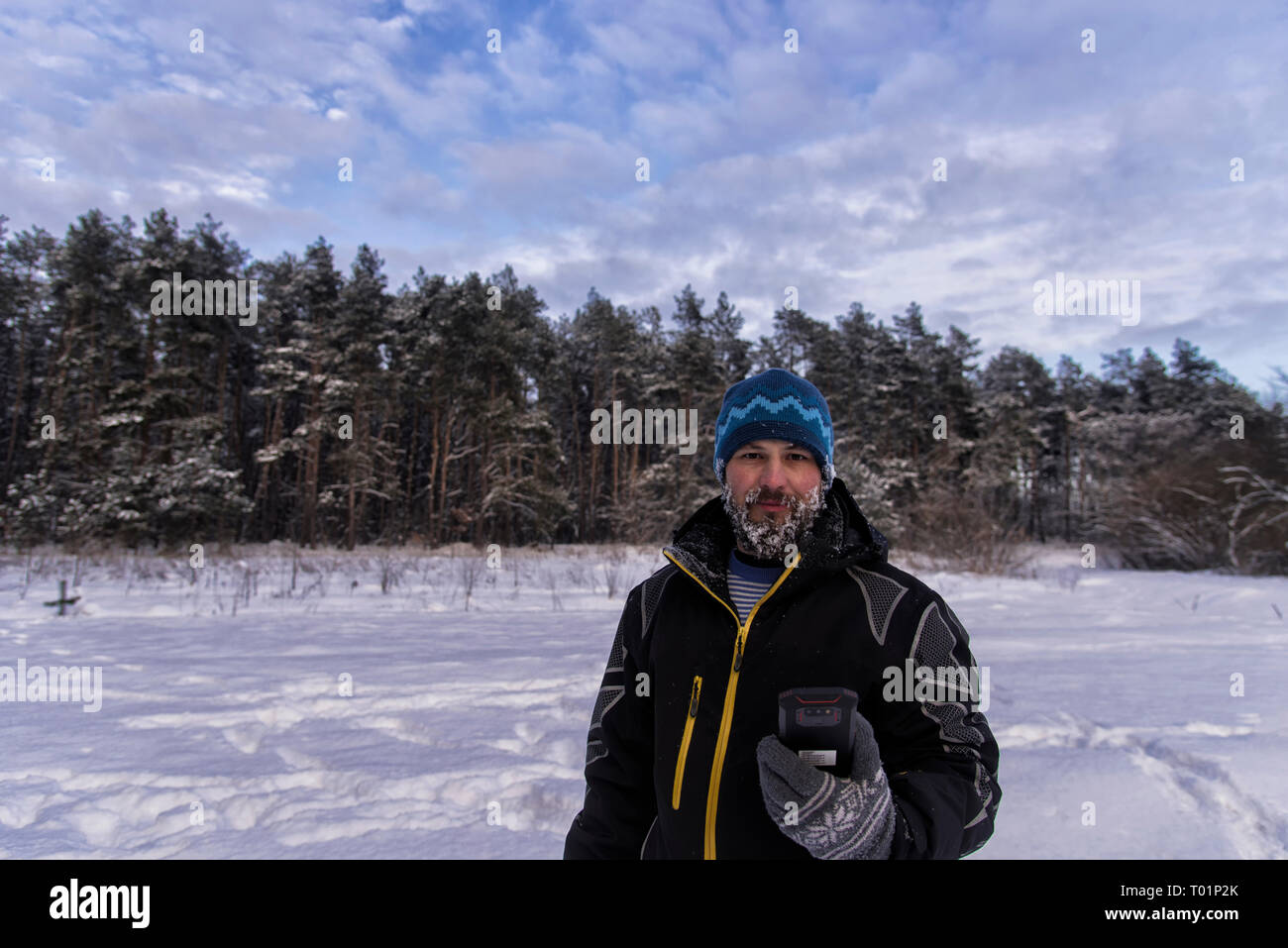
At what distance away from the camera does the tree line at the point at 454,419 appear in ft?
56.6

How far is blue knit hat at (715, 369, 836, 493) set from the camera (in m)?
1.68

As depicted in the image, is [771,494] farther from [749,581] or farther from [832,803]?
[832,803]

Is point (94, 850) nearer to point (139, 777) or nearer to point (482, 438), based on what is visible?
point (139, 777)

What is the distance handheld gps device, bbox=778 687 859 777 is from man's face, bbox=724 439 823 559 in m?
0.48

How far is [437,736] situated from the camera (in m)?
3.59

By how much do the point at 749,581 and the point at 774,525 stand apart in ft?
0.51

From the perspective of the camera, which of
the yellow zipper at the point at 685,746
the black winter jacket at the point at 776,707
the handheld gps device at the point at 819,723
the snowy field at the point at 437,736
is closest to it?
the handheld gps device at the point at 819,723

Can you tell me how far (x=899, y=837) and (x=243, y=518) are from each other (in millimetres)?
32614

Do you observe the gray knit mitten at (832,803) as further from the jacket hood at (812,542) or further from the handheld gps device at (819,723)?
the jacket hood at (812,542)

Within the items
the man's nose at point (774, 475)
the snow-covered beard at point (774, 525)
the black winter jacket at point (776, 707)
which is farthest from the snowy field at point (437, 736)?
the man's nose at point (774, 475)

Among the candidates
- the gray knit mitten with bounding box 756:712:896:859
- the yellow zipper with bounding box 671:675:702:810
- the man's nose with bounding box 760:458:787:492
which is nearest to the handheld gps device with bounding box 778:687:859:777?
the gray knit mitten with bounding box 756:712:896:859

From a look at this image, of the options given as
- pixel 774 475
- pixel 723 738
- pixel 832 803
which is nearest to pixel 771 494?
pixel 774 475

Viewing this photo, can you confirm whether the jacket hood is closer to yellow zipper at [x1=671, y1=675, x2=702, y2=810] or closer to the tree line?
yellow zipper at [x1=671, y1=675, x2=702, y2=810]
